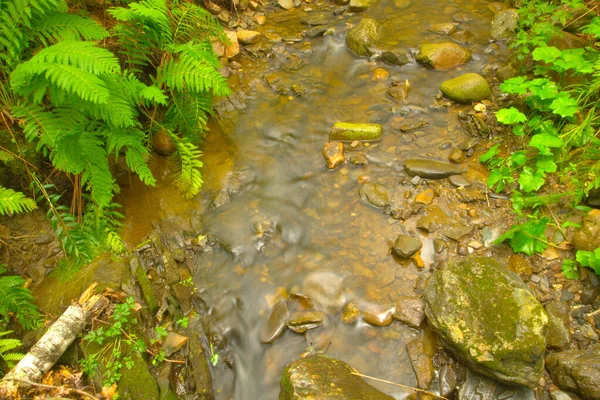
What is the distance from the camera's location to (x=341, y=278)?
3848 mm

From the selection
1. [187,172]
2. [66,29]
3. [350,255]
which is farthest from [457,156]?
[66,29]

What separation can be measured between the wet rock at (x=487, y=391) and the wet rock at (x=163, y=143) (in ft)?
12.9

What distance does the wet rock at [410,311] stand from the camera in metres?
3.43

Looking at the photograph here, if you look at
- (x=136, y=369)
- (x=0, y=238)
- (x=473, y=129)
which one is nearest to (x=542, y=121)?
(x=473, y=129)

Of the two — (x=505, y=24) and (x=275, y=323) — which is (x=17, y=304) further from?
(x=505, y=24)

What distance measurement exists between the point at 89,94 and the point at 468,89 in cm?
447

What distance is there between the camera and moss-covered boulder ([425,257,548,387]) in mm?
2836

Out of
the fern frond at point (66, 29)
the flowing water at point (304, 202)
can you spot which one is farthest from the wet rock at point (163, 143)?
the fern frond at point (66, 29)

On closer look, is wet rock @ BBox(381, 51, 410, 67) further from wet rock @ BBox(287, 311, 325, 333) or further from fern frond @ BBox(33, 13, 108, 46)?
wet rock @ BBox(287, 311, 325, 333)

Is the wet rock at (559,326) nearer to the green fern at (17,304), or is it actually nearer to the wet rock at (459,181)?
the wet rock at (459,181)

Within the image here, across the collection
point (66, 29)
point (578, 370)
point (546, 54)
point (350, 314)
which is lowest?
point (350, 314)

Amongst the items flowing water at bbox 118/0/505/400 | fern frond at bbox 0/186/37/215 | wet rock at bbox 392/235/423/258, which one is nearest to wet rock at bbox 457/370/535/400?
flowing water at bbox 118/0/505/400

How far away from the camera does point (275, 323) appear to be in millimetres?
3592

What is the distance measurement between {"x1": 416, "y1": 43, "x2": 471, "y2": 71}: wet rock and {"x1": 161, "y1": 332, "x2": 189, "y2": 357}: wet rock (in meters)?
4.99
